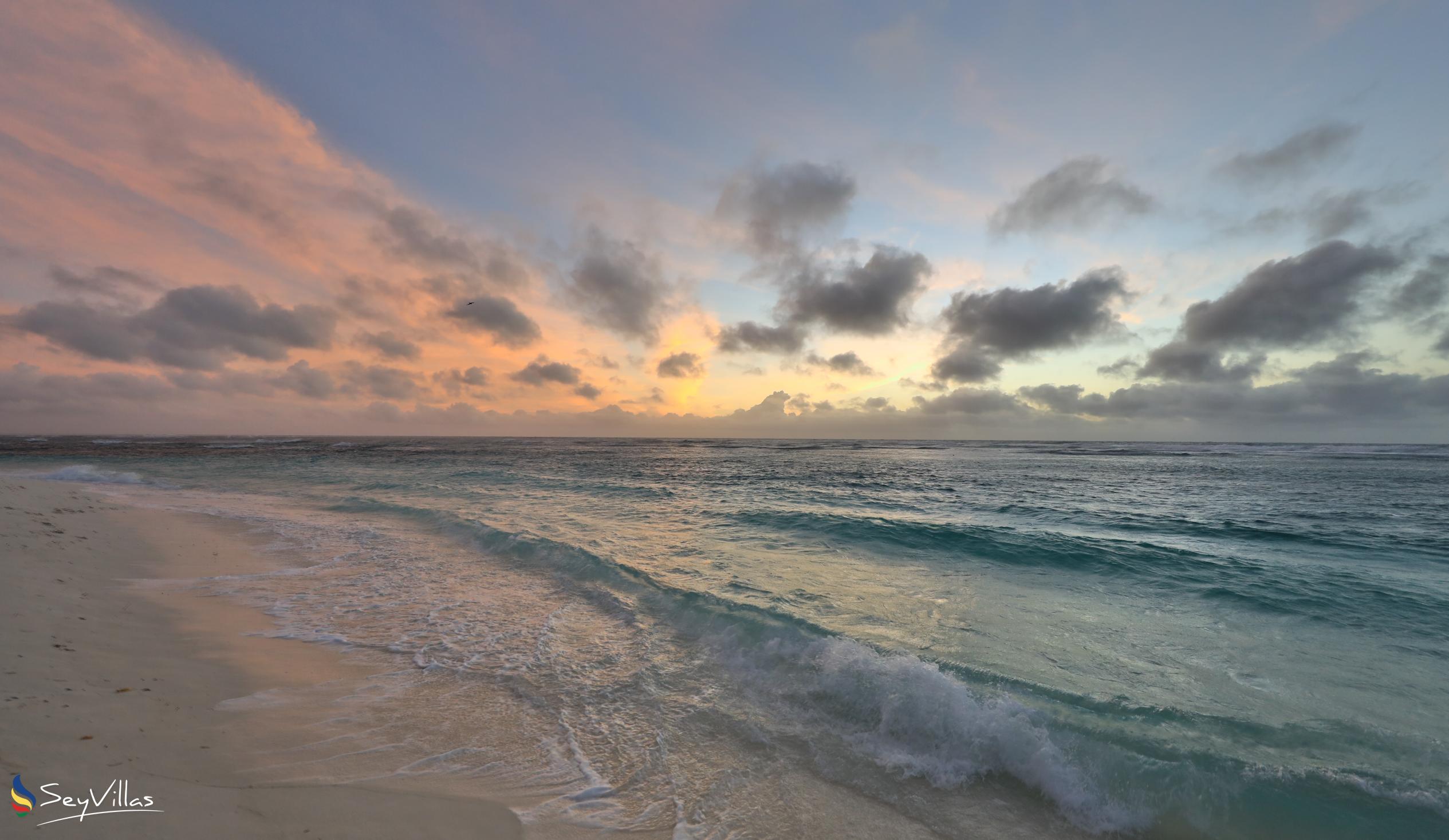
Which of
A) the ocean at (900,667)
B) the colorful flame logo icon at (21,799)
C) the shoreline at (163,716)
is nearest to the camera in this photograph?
the colorful flame logo icon at (21,799)

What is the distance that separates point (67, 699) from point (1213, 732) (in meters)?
11.5

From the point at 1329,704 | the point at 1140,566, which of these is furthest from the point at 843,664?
the point at 1140,566

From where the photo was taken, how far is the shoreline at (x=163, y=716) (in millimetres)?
3764

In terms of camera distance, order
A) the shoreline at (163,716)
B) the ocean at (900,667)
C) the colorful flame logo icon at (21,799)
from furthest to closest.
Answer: the ocean at (900,667)
the shoreline at (163,716)
the colorful flame logo icon at (21,799)

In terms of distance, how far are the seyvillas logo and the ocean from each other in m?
1.20

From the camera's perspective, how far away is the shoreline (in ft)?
12.3

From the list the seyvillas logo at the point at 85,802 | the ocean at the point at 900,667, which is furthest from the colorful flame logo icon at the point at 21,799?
the ocean at the point at 900,667

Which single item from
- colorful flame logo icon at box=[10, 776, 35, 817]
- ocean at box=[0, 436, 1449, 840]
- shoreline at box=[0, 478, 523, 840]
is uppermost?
colorful flame logo icon at box=[10, 776, 35, 817]

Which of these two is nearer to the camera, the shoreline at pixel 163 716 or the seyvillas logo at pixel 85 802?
the seyvillas logo at pixel 85 802

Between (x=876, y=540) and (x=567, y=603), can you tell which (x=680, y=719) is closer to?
(x=567, y=603)

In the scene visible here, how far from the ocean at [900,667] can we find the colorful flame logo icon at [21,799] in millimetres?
1664

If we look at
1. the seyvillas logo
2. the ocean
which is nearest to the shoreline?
the seyvillas logo

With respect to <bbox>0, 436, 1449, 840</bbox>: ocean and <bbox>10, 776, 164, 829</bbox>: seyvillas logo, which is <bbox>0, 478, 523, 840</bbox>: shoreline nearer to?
<bbox>10, 776, 164, 829</bbox>: seyvillas logo

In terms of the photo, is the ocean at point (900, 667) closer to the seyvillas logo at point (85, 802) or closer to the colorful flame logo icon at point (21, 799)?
the seyvillas logo at point (85, 802)
